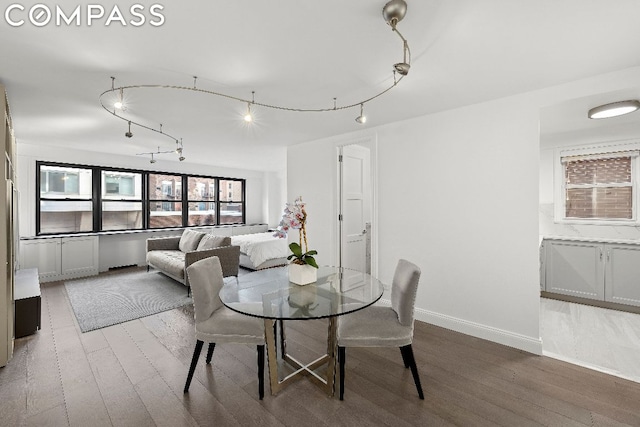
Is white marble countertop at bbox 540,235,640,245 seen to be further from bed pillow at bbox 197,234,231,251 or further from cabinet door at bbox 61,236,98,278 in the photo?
cabinet door at bbox 61,236,98,278

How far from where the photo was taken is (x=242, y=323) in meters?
2.10

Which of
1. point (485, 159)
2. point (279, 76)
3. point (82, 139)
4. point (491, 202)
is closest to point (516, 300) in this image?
point (491, 202)

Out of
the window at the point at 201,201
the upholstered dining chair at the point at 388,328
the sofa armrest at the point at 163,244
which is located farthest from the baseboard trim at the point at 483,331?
the window at the point at 201,201

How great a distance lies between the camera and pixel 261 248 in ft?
18.7

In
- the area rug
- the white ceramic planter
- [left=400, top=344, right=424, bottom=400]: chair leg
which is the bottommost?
the area rug

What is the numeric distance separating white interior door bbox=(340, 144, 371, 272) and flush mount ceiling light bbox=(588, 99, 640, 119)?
2.81 metres

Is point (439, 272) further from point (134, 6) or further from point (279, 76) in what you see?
point (134, 6)

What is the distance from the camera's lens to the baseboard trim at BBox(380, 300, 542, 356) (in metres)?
2.68

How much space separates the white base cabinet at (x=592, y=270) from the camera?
354cm

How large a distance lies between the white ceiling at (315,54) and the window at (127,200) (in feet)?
9.30

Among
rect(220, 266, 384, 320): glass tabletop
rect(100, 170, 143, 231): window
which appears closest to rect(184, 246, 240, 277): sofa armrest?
rect(220, 266, 384, 320): glass tabletop

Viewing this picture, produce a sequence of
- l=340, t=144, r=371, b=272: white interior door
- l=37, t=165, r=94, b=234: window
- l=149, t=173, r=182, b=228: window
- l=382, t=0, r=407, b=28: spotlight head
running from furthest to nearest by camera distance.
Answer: l=149, t=173, r=182, b=228: window
l=37, t=165, r=94, b=234: window
l=340, t=144, r=371, b=272: white interior door
l=382, t=0, r=407, b=28: spotlight head

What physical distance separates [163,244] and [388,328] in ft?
17.0

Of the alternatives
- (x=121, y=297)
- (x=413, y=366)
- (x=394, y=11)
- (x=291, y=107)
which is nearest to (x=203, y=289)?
(x=413, y=366)
